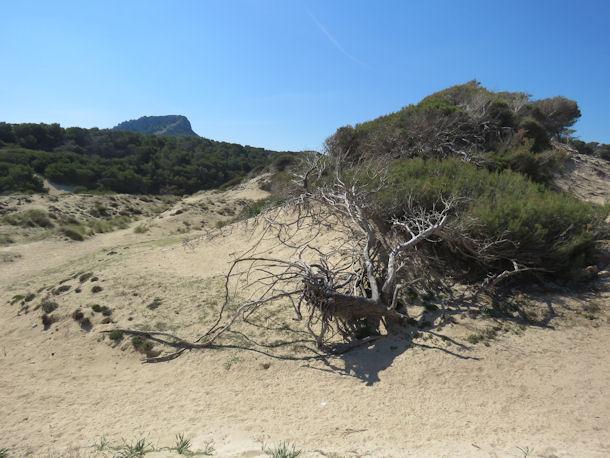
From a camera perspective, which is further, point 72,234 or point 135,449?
point 72,234

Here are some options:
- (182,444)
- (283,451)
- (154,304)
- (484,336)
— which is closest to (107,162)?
(154,304)

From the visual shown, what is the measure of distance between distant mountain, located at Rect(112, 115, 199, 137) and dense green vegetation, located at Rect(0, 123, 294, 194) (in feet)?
234

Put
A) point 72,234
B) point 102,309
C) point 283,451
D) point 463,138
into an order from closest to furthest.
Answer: point 283,451 < point 102,309 < point 463,138 < point 72,234

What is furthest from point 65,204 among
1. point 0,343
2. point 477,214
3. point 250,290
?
point 477,214

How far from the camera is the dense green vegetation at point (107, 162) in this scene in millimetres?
27125

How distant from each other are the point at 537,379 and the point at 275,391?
331 centimetres

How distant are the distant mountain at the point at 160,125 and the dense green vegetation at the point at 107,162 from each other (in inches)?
2808

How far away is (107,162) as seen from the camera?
108 ft

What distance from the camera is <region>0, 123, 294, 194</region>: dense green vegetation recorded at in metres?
27.1

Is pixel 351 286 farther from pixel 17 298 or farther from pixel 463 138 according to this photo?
pixel 463 138

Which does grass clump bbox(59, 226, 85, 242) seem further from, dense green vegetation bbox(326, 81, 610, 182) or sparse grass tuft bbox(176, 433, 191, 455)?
sparse grass tuft bbox(176, 433, 191, 455)

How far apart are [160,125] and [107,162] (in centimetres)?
9314

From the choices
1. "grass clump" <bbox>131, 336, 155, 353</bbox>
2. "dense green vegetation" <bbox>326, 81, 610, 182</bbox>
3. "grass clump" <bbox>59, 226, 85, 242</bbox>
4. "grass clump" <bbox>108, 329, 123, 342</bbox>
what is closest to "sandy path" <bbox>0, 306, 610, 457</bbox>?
"grass clump" <bbox>131, 336, 155, 353</bbox>

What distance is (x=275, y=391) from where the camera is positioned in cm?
403
